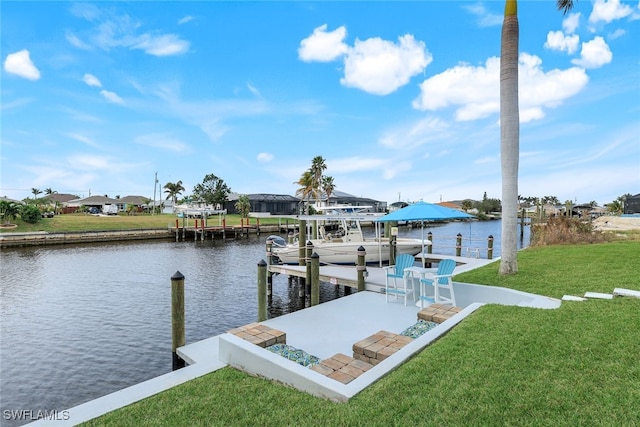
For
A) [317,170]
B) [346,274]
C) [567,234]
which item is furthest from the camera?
[317,170]

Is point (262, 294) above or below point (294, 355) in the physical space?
above

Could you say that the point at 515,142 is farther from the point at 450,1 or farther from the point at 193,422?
the point at 193,422

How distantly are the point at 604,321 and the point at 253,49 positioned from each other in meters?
20.5

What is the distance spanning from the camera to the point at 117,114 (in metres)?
24.2

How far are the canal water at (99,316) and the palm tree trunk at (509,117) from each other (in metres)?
8.04

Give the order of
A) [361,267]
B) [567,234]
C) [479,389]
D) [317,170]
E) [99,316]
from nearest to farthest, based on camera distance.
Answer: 1. [479,389]
2. [361,267]
3. [99,316]
4. [567,234]
5. [317,170]

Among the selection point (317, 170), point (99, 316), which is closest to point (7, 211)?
point (99, 316)

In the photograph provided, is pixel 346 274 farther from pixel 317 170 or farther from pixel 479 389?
pixel 317 170

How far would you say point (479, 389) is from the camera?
3.46m

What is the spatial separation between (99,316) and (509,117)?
45.5ft

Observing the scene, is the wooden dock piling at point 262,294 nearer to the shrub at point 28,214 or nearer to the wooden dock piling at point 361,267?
the wooden dock piling at point 361,267

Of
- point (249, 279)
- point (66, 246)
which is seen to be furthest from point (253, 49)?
point (66, 246)

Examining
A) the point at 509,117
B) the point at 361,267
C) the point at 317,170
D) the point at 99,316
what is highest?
the point at 317,170

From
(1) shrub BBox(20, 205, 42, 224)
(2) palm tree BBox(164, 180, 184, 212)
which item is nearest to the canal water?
(1) shrub BBox(20, 205, 42, 224)
